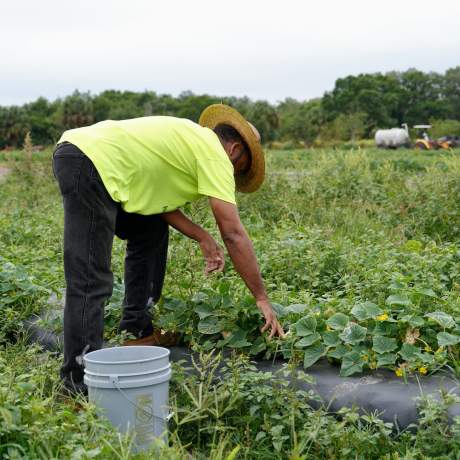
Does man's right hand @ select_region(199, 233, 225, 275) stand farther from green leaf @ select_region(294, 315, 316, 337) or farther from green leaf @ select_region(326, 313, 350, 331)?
green leaf @ select_region(326, 313, 350, 331)

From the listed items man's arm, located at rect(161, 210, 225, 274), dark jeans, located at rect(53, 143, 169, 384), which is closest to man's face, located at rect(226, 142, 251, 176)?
man's arm, located at rect(161, 210, 225, 274)

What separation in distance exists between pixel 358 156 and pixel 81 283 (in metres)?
6.68

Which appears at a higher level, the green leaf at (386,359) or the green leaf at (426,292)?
the green leaf at (426,292)

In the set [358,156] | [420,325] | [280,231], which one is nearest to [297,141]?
[358,156]

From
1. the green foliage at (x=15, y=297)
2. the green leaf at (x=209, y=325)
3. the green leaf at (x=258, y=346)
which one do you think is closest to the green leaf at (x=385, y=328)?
the green leaf at (x=258, y=346)

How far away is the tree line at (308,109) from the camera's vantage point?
42.2 m

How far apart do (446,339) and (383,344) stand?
0.27 metres

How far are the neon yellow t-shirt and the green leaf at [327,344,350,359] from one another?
2.91 feet

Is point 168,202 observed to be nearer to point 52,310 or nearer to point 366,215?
point 52,310

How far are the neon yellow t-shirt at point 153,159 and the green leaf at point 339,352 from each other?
0.89 metres

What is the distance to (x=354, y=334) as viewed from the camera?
11.3 ft

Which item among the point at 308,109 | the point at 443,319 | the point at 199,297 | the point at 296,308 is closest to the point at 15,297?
the point at 199,297

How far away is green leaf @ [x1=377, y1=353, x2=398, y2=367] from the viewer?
130 inches

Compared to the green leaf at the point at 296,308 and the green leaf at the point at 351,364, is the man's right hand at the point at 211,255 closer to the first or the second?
the green leaf at the point at 296,308
